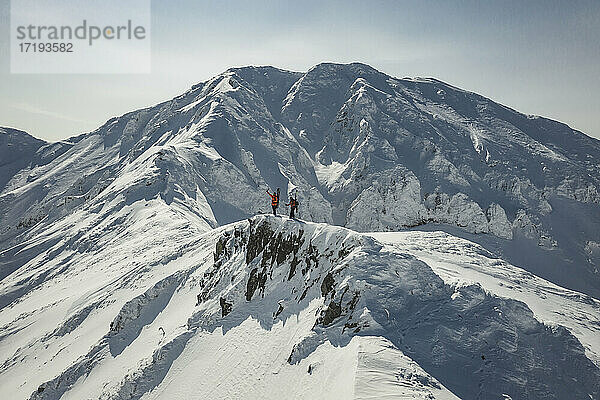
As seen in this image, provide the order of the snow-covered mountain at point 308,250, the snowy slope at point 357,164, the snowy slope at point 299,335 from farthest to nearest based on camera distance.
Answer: the snowy slope at point 357,164 < the snow-covered mountain at point 308,250 < the snowy slope at point 299,335

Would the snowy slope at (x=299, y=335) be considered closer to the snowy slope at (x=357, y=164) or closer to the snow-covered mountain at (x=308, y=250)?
the snow-covered mountain at (x=308, y=250)

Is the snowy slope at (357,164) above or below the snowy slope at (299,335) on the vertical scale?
above

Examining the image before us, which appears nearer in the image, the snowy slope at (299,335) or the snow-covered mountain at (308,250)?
the snowy slope at (299,335)

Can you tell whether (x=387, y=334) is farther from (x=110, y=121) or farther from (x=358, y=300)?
(x=110, y=121)

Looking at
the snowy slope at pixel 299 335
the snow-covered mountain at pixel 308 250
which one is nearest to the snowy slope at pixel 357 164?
the snow-covered mountain at pixel 308 250

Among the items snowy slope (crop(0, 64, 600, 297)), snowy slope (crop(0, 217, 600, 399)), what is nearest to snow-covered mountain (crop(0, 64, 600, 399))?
snowy slope (crop(0, 217, 600, 399))

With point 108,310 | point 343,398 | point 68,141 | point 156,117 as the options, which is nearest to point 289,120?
point 156,117

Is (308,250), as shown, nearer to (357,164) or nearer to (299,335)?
(299,335)
